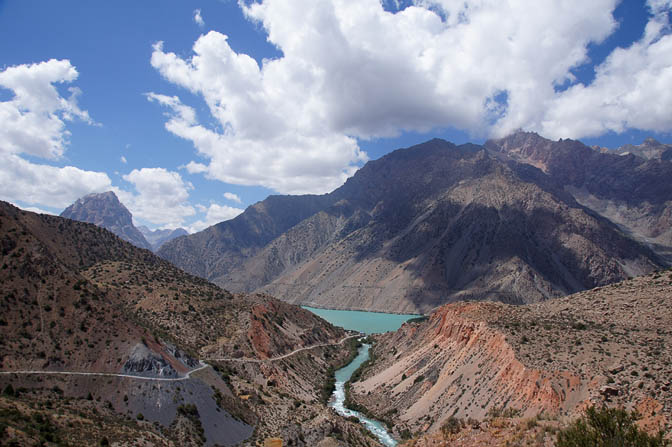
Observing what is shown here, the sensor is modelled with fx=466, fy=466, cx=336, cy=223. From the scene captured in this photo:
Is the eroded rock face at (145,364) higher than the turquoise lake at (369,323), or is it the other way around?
the eroded rock face at (145,364)

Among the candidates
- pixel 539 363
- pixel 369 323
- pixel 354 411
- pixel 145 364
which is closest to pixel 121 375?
pixel 145 364

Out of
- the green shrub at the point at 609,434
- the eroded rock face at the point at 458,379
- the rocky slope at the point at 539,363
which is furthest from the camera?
the eroded rock face at the point at 458,379

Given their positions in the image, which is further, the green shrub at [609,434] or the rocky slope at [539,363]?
the rocky slope at [539,363]

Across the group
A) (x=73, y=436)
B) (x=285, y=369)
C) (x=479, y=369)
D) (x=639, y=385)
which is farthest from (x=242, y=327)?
(x=639, y=385)

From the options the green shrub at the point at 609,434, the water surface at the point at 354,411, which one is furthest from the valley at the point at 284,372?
the green shrub at the point at 609,434

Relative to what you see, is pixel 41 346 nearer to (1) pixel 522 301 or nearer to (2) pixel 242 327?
(2) pixel 242 327

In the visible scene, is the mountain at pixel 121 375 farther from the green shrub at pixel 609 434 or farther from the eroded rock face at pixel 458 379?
the green shrub at pixel 609 434

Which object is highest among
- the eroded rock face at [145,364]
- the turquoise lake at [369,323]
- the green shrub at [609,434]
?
the green shrub at [609,434]
